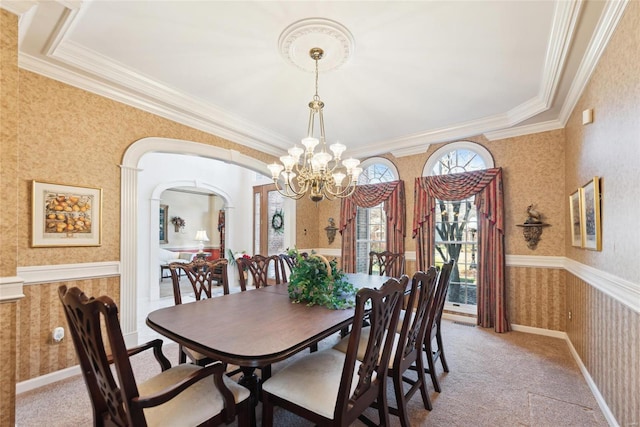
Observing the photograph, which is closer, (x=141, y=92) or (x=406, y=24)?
(x=406, y=24)

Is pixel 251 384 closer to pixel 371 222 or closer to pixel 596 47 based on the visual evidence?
pixel 596 47

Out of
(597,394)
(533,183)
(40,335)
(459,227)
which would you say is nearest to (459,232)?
(459,227)

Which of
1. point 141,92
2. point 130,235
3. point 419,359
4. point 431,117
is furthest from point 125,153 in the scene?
point 431,117

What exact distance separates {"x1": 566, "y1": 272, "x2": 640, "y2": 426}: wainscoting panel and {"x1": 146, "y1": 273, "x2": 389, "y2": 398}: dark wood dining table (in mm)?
1656

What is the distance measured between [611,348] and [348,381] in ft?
6.56

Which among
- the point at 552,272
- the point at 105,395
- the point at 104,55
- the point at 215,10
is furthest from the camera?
the point at 552,272

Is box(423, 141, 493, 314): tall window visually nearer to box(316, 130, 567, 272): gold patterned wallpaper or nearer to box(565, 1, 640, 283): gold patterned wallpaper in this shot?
box(316, 130, 567, 272): gold patterned wallpaper

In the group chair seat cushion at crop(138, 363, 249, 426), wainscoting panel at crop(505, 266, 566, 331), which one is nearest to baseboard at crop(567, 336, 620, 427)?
wainscoting panel at crop(505, 266, 566, 331)

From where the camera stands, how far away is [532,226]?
3.77 m

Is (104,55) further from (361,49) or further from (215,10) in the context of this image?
(361,49)

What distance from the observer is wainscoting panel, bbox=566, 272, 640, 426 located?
5.59ft

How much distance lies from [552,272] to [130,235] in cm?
501

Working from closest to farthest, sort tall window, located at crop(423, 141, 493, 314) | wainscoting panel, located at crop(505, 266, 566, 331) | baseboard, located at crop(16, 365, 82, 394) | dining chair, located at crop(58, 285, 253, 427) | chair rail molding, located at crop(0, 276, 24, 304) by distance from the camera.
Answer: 1. dining chair, located at crop(58, 285, 253, 427)
2. chair rail molding, located at crop(0, 276, 24, 304)
3. baseboard, located at crop(16, 365, 82, 394)
4. wainscoting panel, located at crop(505, 266, 566, 331)
5. tall window, located at crop(423, 141, 493, 314)

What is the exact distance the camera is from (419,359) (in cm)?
221
